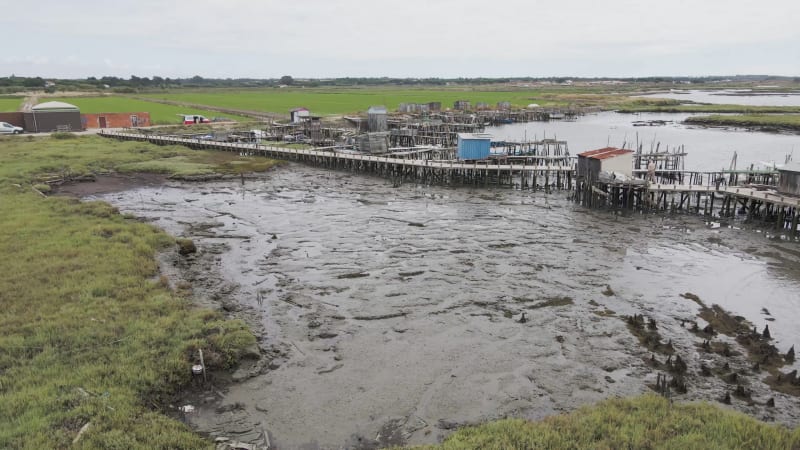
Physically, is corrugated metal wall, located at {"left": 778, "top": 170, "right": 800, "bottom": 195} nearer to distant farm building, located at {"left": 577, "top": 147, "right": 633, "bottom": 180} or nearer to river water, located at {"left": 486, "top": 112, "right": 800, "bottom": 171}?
distant farm building, located at {"left": 577, "top": 147, "right": 633, "bottom": 180}

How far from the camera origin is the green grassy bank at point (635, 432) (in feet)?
38.1

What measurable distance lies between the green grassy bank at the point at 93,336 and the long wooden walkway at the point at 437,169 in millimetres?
23998

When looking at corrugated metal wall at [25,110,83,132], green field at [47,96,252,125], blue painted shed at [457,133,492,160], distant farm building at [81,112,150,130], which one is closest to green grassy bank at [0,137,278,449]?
blue painted shed at [457,133,492,160]

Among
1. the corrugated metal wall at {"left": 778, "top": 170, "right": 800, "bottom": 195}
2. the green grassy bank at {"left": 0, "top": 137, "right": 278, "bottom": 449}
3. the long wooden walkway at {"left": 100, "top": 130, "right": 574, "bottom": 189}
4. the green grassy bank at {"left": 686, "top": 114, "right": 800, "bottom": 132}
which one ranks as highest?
the green grassy bank at {"left": 686, "top": 114, "right": 800, "bottom": 132}

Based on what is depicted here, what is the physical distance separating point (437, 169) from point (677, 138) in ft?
146

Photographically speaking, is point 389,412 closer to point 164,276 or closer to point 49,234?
point 164,276

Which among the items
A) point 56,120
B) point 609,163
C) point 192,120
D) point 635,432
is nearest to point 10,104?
point 56,120

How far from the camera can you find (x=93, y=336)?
1603 cm

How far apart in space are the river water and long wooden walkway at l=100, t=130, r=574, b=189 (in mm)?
14774

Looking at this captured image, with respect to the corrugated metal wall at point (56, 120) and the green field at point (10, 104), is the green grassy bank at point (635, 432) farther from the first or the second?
the green field at point (10, 104)

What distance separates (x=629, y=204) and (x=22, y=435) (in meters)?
34.8

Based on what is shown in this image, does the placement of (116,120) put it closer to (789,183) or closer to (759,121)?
(789,183)

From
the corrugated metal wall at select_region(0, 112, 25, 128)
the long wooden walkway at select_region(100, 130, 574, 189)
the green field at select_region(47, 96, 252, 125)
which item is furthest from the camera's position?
the green field at select_region(47, 96, 252, 125)

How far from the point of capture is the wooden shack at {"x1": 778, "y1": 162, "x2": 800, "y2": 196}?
30.1 m
